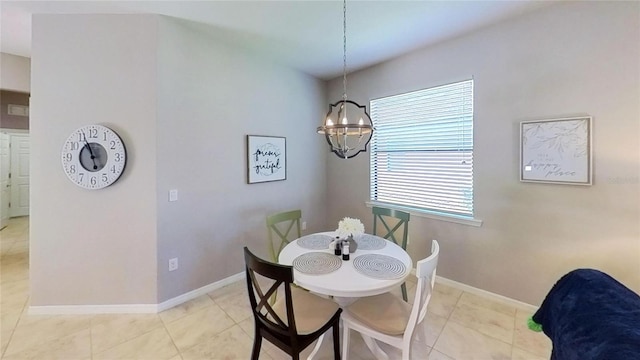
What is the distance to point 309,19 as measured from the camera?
246 centimetres

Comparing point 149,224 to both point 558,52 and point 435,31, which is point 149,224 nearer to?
point 435,31

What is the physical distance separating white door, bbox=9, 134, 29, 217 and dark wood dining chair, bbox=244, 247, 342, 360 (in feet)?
23.9

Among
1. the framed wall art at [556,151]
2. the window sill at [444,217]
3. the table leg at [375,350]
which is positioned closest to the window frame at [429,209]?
the window sill at [444,217]

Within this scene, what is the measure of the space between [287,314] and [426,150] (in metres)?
2.51

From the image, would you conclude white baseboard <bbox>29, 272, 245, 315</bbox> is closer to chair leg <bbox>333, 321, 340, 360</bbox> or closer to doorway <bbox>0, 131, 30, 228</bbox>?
chair leg <bbox>333, 321, 340, 360</bbox>

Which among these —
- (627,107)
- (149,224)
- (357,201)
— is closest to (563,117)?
(627,107)

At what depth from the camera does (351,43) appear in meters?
2.94

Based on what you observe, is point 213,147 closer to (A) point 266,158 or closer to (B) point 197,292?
(A) point 266,158

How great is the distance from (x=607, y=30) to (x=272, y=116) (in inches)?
128

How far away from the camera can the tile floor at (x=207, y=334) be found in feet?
6.48

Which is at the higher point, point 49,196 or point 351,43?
point 351,43

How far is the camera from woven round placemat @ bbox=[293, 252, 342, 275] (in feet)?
5.98

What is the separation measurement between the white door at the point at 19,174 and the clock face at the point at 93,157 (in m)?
5.20

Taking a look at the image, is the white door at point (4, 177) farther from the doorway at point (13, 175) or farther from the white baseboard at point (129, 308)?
the white baseboard at point (129, 308)
